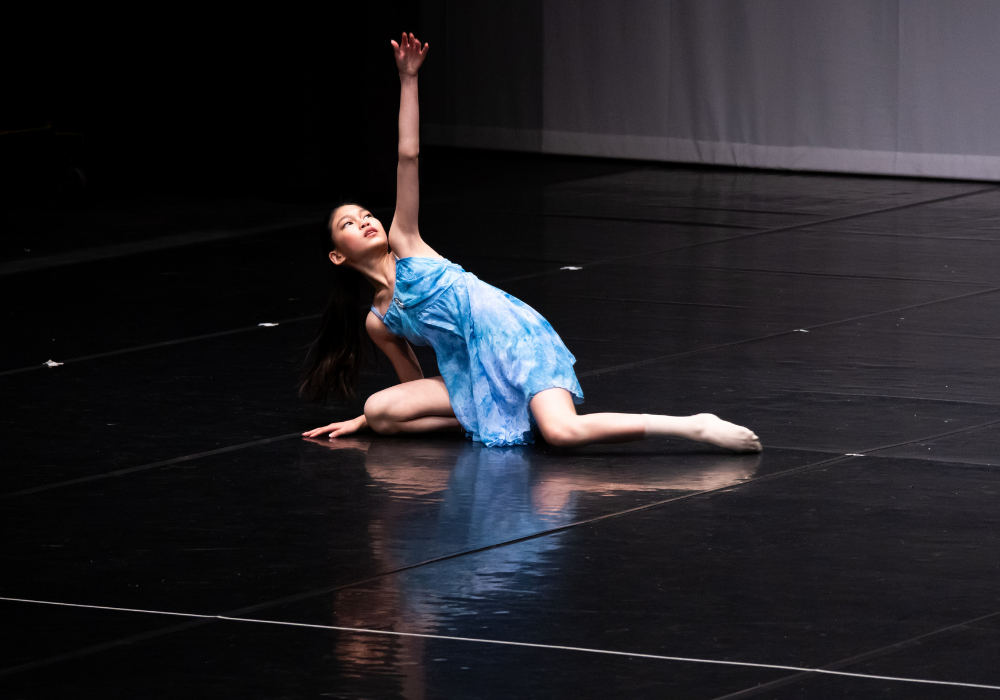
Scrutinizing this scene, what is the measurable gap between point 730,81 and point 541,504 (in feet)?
25.6

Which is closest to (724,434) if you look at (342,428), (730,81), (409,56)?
(342,428)

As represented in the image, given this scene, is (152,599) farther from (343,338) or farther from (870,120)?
(870,120)

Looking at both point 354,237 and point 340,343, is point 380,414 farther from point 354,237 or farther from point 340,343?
point 354,237

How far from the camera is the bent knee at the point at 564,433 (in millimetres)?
4629

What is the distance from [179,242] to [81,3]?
334 cm

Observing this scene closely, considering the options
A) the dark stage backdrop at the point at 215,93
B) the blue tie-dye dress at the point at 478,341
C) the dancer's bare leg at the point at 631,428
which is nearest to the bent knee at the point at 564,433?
the dancer's bare leg at the point at 631,428

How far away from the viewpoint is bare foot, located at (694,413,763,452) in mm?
4582

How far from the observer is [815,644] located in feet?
10.6

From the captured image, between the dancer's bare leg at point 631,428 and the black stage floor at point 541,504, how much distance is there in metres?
0.07

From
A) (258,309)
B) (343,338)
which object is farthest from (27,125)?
(343,338)

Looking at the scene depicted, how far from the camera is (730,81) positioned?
1158cm

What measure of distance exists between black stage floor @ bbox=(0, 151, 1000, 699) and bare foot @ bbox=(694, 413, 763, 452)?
0.17ft

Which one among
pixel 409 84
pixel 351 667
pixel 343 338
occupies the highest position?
pixel 409 84

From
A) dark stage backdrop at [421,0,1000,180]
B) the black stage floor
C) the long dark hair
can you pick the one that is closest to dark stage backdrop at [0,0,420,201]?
dark stage backdrop at [421,0,1000,180]
